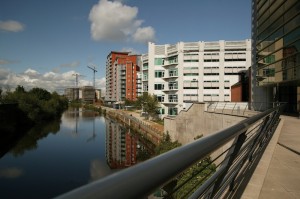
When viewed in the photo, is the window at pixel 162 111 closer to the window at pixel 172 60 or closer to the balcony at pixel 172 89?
the balcony at pixel 172 89

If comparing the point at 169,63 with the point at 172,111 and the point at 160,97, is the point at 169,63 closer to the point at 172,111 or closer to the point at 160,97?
the point at 160,97

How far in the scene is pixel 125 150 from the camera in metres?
40.1

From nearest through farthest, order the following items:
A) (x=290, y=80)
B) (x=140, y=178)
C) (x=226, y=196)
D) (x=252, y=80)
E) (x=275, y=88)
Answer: (x=140, y=178), (x=226, y=196), (x=290, y=80), (x=275, y=88), (x=252, y=80)

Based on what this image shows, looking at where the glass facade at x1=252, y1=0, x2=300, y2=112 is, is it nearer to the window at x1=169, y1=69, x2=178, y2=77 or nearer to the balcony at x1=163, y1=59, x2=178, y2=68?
the balcony at x1=163, y1=59, x2=178, y2=68

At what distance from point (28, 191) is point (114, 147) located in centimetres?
2051

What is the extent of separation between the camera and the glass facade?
22719mm

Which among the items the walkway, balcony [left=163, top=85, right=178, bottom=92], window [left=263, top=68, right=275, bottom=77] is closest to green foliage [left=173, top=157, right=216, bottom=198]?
the walkway

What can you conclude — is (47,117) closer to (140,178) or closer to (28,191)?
(28,191)

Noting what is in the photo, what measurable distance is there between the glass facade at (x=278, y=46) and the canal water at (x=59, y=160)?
1877cm

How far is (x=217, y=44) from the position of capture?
188 ft

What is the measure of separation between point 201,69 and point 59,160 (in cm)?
3768

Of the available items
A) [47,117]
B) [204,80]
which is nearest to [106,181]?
[204,80]

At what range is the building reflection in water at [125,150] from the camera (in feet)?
111

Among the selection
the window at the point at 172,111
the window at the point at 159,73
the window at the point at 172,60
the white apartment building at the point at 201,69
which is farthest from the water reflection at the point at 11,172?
the window at the point at 172,60
